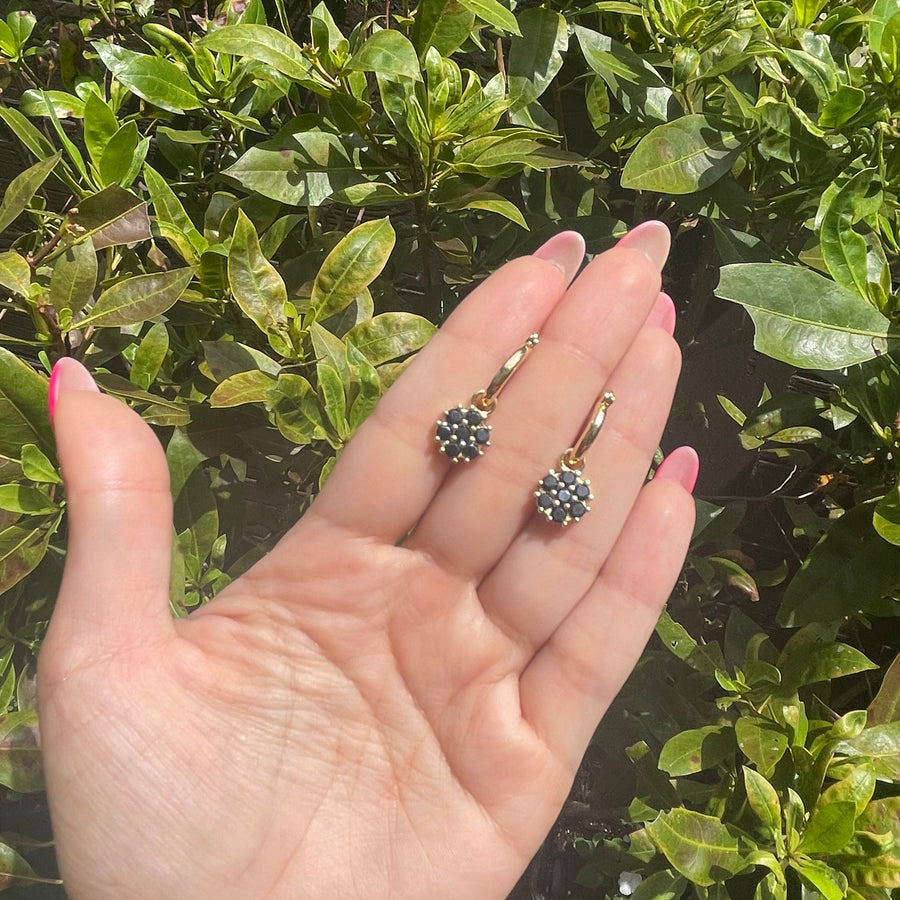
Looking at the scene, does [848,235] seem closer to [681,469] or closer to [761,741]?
[681,469]

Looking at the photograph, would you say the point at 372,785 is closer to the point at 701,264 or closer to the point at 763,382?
the point at 763,382

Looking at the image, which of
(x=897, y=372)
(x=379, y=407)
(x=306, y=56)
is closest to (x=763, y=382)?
(x=897, y=372)

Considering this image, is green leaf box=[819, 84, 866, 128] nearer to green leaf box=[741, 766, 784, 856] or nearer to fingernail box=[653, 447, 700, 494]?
fingernail box=[653, 447, 700, 494]

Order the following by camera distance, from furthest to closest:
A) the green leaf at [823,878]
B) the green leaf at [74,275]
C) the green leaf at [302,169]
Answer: the green leaf at [302,169] → the green leaf at [74,275] → the green leaf at [823,878]

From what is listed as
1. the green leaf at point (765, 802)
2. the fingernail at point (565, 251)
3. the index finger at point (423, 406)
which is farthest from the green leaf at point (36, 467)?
the green leaf at point (765, 802)

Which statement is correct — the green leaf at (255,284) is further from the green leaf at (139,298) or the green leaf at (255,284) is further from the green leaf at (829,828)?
the green leaf at (829,828)

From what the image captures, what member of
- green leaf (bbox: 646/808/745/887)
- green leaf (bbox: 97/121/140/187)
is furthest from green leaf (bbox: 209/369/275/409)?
green leaf (bbox: 646/808/745/887)
